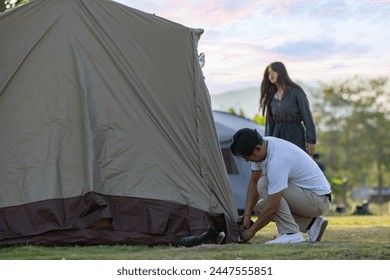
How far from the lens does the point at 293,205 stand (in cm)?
576

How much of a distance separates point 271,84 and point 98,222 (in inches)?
81.4

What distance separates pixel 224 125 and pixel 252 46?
3.29 metres

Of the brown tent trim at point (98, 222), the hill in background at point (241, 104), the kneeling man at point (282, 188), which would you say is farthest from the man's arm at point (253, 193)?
the hill in background at point (241, 104)

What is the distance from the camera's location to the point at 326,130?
97.2ft

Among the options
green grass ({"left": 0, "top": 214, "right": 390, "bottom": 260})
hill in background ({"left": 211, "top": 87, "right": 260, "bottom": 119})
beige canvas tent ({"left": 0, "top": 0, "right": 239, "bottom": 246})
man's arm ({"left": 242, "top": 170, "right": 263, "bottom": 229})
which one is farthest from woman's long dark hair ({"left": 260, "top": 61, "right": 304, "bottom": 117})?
hill in background ({"left": 211, "top": 87, "right": 260, "bottom": 119})

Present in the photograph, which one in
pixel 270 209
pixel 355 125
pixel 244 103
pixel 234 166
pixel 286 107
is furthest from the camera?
pixel 355 125

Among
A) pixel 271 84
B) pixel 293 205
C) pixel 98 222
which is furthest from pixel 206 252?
pixel 271 84

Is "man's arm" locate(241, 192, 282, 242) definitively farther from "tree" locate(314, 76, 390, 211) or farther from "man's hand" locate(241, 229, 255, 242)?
"tree" locate(314, 76, 390, 211)

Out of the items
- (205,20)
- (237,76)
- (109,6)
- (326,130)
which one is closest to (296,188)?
(109,6)

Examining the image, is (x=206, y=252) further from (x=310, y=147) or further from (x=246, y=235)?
(x=310, y=147)

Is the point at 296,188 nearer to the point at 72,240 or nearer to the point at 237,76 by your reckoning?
the point at 72,240
